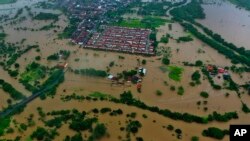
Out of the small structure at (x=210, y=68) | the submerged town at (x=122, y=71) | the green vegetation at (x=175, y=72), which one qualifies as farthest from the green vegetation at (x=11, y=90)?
the small structure at (x=210, y=68)

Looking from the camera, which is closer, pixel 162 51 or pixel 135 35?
pixel 162 51

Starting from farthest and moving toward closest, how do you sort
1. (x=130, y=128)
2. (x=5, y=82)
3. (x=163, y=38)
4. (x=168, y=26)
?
(x=168, y=26), (x=163, y=38), (x=5, y=82), (x=130, y=128)

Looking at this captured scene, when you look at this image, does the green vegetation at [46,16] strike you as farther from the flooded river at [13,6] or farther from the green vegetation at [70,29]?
the flooded river at [13,6]

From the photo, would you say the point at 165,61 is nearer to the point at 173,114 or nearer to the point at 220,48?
the point at 220,48

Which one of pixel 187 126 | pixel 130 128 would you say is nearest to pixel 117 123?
pixel 130 128

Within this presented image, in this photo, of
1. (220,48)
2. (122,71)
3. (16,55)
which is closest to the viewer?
(122,71)

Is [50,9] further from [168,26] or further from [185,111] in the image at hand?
[185,111]

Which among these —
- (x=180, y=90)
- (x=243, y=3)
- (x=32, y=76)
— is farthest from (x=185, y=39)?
(x=32, y=76)

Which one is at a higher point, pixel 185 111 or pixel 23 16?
pixel 23 16
